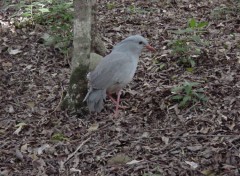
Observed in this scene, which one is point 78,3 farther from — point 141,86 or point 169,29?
point 169,29

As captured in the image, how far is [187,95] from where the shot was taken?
5.27 m

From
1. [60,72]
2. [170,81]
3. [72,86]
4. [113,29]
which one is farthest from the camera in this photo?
[113,29]

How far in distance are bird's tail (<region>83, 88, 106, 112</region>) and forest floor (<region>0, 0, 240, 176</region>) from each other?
0.50 feet

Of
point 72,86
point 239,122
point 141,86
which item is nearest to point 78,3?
point 72,86

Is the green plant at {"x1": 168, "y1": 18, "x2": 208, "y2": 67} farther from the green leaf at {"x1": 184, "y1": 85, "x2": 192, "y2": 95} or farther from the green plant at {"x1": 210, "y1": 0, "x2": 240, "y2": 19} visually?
the green plant at {"x1": 210, "y1": 0, "x2": 240, "y2": 19}

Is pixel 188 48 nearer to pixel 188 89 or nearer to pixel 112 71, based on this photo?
pixel 188 89

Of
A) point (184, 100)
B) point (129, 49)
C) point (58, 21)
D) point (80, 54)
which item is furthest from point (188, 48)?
point (58, 21)

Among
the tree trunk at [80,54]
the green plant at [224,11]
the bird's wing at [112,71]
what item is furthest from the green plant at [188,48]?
the green plant at [224,11]

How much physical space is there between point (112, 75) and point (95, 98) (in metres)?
0.37

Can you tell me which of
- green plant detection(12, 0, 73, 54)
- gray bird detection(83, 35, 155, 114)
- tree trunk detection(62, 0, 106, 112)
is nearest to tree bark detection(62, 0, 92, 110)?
tree trunk detection(62, 0, 106, 112)

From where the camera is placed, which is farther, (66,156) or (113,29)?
(113,29)

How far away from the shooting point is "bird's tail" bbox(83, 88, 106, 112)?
17.7 feet

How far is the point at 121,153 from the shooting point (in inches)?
184

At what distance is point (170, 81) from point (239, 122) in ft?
4.94
